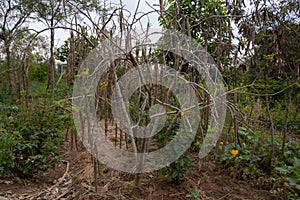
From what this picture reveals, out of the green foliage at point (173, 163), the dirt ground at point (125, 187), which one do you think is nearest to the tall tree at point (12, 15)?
the dirt ground at point (125, 187)

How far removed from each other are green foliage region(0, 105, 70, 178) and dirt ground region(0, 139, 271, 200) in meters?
0.13

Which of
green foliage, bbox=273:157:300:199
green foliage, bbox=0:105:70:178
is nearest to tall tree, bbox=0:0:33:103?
green foliage, bbox=0:105:70:178

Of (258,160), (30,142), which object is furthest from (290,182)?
(30,142)

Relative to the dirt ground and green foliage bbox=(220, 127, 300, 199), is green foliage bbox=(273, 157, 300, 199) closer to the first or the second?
green foliage bbox=(220, 127, 300, 199)

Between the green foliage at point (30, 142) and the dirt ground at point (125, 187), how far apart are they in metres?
0.13

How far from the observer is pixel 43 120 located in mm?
2311

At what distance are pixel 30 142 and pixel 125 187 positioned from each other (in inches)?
34.0

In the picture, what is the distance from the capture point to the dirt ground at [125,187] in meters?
1.92

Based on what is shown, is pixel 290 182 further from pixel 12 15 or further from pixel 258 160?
pixel 12 15

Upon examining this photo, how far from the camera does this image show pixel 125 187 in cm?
196

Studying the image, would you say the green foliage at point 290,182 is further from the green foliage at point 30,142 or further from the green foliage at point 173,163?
the green foliage at point 30,142

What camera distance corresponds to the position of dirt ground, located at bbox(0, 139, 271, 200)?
1925mm

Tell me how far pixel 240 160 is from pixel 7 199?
1.78 m

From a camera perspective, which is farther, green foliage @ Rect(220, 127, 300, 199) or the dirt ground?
green foliage @ Rect(220, 127, 300, 199)
